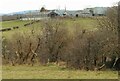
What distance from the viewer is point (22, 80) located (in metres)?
11.0

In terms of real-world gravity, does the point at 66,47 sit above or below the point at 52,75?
below

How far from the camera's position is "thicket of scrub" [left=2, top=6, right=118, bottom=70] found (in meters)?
21.1

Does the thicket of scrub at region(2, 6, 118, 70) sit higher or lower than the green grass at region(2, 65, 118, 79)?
lower

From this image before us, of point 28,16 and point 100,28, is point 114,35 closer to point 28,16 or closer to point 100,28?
point 100,28

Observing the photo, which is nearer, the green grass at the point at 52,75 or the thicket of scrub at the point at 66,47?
the green grass at the point at 52,75

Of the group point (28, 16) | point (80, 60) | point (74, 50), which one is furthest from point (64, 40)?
point (28, 16)

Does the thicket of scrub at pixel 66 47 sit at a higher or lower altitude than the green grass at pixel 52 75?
lower

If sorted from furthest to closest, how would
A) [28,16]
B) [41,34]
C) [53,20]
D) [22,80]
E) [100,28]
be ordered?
[28,16]
[53,20]
[41,34]
[100,28]
[22,80]

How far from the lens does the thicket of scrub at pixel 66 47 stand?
21078 millimetres

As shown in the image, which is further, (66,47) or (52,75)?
(66,47)

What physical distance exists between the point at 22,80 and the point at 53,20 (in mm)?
24075

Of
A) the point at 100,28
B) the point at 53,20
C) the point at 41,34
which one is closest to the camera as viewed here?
the point at 100,28

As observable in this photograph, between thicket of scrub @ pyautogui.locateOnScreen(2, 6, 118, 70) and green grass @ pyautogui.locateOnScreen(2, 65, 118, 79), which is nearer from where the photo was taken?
green grass @ pyautogui.locateOnScreen(2, 65, 118, 79)

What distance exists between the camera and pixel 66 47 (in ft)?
90.1
